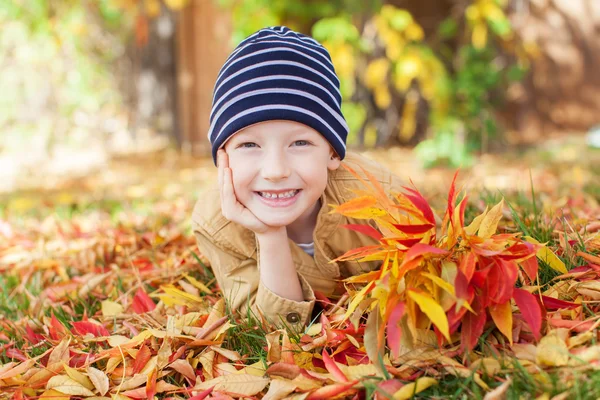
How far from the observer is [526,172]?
16.1ft

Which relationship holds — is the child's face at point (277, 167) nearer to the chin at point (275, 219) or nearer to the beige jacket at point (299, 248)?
the chin at point (275, 219)

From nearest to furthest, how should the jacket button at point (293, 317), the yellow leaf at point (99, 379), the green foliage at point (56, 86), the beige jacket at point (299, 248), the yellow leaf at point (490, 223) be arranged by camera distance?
the yellow leaf at point (490, 223) → the yellow leaf at point (99, 379) → the jacket button at point (293, 317) → the beige jacket at point (299, 248) → the green foliage at point (56, 86)

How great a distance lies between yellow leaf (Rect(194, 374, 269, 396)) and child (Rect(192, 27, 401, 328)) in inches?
12.2

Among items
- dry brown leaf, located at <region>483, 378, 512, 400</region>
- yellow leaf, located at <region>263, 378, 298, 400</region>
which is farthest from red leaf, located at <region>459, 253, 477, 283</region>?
yellow leaf, located at <region>263, 378, 298, 400</region>

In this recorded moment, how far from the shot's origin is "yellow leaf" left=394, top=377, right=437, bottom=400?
4.63ft

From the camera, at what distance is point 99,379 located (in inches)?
69.4

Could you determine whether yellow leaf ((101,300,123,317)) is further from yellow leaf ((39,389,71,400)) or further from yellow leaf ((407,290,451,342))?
yellow leaf ((407,290,451,342))

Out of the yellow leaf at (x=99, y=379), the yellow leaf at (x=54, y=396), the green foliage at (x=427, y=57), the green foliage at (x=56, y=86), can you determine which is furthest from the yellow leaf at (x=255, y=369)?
the green foliage at (x=56, y=86)

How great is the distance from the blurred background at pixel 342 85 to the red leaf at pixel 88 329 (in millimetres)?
2804

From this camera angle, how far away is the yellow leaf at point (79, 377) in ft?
5.78

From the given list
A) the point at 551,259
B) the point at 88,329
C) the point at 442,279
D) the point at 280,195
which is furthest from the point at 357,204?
the point at 88,329

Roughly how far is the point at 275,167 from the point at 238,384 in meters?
0.60

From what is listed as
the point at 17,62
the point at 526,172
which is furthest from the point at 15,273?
the point at 17,62

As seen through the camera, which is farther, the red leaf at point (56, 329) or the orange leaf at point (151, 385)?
the red leaf at point (56, 329)
